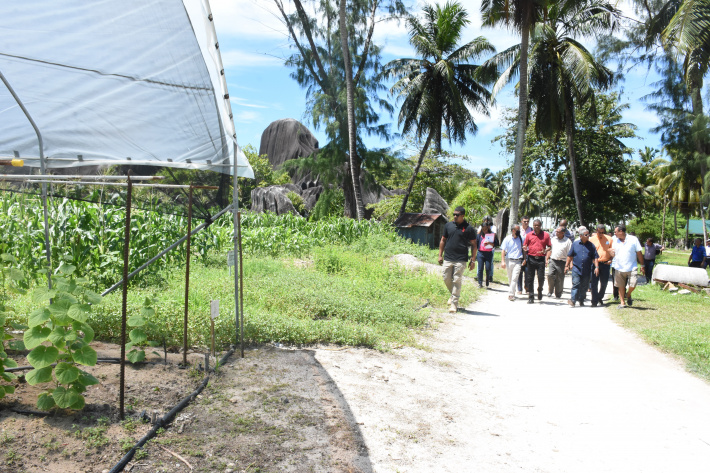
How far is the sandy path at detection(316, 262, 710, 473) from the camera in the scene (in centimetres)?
367

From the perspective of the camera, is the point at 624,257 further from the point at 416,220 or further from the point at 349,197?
the point at 349,197

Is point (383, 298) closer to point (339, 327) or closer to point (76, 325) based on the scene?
point (339, 327)

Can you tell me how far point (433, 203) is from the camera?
30219 mm

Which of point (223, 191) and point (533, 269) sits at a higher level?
point (223, 191)

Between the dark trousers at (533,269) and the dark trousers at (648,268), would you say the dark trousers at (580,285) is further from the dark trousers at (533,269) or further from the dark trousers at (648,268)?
the dark trousers at (648,268)

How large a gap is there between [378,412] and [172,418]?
5.49 feet

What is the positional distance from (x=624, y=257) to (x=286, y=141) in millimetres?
42171

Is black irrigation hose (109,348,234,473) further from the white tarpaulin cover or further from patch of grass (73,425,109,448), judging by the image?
the white tarpaulin cover


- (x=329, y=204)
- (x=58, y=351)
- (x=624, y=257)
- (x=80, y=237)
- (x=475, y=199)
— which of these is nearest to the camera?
(x=58, y=351)

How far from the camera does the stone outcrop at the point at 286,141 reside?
48781 millimetres

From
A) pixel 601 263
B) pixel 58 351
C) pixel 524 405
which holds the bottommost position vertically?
pixel 524 405

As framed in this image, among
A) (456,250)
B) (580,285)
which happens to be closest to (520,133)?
(580,285)

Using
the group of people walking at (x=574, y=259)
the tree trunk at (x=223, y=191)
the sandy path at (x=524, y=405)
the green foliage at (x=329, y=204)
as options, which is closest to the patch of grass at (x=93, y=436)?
the sandy path at (x=524, y=405)

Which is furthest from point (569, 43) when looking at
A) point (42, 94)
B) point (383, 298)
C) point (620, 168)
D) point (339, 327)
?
point (42, 94)
